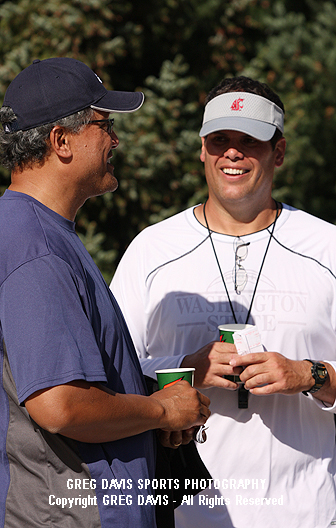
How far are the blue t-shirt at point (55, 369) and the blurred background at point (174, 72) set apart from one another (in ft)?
12.3

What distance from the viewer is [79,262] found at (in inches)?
67.7

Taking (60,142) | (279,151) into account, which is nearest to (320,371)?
(279,151)

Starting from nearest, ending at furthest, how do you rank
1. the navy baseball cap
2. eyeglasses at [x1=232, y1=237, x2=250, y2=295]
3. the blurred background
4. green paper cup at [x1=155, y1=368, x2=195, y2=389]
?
the navy baseball cap → green paper cup at [x1=155, y1=368, x2=195, y2=389] → eyeglasses at [x1=232, y1=237, x2=250, y2=295] → the blurred background

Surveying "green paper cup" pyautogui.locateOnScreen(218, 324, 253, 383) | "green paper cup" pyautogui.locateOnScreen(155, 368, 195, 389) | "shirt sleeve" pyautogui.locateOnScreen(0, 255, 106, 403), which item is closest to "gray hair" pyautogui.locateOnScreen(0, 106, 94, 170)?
"shirt sleeve" pyautogui.locateOnScreen(0, 255, 106, 403)

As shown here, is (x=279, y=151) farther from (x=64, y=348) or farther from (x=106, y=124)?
(x=64, y=348)

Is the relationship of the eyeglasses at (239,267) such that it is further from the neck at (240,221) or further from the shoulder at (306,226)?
the shoulder at (306,226)

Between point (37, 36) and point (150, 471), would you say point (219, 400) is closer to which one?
point (150, 471)

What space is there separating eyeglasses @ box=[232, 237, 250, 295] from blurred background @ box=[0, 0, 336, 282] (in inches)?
115

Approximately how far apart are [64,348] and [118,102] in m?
0.88

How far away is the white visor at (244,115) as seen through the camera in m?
2.67

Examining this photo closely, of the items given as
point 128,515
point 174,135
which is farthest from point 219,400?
point 174,135

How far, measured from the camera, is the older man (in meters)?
1.52

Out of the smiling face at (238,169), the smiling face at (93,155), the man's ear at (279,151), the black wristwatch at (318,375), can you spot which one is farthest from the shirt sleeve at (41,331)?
the man's ear at (279,151)

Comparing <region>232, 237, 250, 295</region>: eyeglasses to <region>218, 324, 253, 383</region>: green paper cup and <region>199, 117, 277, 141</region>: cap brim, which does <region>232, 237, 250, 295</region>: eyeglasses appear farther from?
<region>199, 117, 277, 141</region>: cap brim
